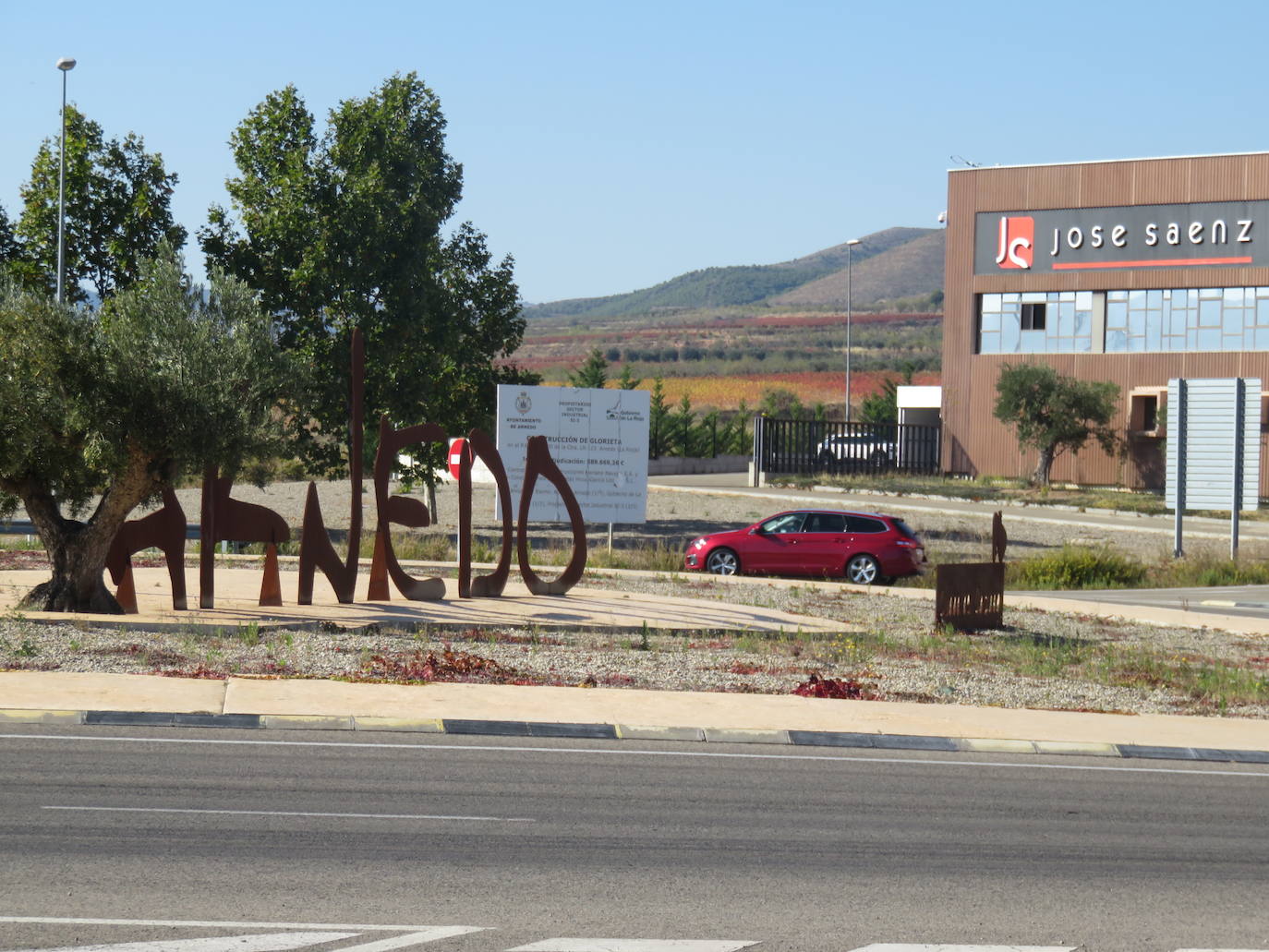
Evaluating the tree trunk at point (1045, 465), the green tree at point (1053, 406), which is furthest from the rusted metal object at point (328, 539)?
the tree trunk at point (1045, 465)

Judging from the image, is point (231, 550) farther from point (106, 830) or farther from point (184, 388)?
point (106, 830)

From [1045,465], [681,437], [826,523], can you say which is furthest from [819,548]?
[681,437]

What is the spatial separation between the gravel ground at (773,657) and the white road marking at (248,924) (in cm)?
766

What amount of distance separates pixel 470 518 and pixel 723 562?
779cm

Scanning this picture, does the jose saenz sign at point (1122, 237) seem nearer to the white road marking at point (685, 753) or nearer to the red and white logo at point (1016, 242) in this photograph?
the red and white logo at point (1016, 242)

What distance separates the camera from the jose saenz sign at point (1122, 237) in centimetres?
5241

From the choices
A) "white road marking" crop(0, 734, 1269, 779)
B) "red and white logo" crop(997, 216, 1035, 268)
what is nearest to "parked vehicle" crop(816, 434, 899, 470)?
"red and white logo" crop(997, 216, 1035, 268)

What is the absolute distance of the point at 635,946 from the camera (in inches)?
268

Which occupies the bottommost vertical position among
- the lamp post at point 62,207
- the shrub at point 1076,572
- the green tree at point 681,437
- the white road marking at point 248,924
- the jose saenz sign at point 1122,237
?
the white road marking at point 248,924

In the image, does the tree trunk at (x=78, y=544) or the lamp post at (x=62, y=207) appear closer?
the tree trunk at (x=78, y=544)

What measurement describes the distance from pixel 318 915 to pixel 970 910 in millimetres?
3307

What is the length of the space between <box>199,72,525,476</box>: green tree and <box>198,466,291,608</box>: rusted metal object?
9.75 m

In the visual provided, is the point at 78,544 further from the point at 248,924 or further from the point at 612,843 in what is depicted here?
the point at 248,924

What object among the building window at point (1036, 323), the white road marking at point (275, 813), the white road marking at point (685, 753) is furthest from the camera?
the building window at point (1036, 323)
